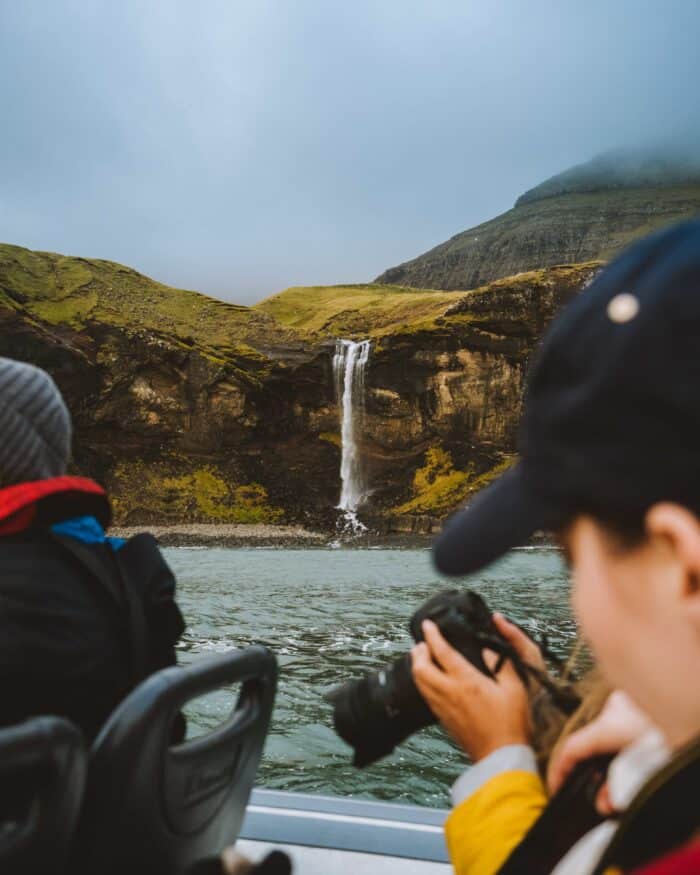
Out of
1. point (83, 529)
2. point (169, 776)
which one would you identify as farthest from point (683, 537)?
point (83, 529)

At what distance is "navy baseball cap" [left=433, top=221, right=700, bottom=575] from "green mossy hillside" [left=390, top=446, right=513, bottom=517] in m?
39.9

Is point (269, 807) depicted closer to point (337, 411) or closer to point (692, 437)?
point (692, 437)

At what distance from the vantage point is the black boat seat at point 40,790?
0.83m

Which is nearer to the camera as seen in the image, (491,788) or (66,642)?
(491,788)

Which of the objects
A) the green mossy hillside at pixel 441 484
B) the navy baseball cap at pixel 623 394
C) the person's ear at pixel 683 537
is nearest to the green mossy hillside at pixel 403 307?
the green mossy hillside at pixel 441 484

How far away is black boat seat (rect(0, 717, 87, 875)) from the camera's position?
32.6 inches

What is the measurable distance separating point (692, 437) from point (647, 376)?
56mm

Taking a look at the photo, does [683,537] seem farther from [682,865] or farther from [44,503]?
[44,503]

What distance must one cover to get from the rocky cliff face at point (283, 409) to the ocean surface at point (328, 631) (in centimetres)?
2171

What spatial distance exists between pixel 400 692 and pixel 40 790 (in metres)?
0.51

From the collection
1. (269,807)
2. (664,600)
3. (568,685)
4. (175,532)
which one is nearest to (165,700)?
(568,685)

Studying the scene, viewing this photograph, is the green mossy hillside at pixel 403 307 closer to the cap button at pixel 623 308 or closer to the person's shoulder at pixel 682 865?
the cap button at pixel 623 308

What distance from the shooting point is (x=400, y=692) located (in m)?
1.12

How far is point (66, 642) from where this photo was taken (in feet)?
4.39
